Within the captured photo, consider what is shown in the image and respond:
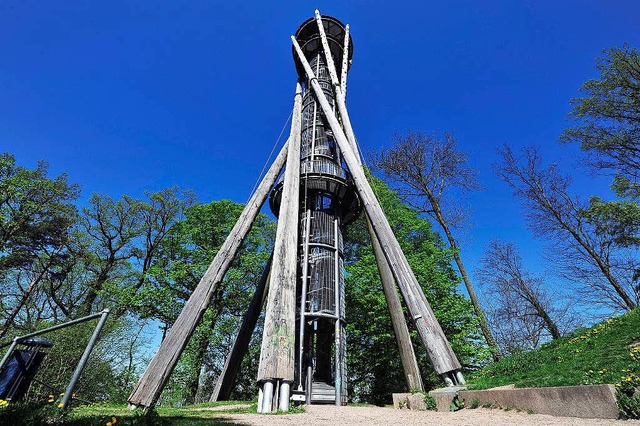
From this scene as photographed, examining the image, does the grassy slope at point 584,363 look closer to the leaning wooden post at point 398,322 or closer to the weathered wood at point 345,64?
the leaning wooden post at point 398,322

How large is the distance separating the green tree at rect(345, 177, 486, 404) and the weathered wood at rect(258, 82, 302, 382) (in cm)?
687

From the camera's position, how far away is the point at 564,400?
3465mm

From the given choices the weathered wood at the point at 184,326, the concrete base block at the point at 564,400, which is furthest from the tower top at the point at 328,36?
the concrete base block at the point at 564,400

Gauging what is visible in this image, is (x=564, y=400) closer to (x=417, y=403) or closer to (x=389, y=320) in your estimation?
(x=417, y=403)

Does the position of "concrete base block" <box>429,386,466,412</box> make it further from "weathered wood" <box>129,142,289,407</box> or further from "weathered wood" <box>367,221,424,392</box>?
"weathered wood" <box>129,142,289,407</box>

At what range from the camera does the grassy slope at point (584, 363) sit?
411cm

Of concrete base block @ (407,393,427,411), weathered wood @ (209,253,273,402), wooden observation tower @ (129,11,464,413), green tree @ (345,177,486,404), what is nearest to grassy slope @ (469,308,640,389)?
concrete base block @ (407,393,427,411)

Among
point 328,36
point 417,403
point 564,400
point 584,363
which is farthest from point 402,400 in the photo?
point 328,36

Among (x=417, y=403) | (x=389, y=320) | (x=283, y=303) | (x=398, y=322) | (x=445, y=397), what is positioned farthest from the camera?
(x=389, y=320)

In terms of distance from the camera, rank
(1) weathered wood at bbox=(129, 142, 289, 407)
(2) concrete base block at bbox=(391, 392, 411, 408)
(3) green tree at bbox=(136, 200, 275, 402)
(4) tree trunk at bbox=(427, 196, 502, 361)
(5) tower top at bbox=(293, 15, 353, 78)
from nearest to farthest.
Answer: (1) weathered wood at bbox=(129, 142, 289, 407) < (2) concrete base block at bbox=(391, 392, 411, 408) < (4) tree trunk at bbox=(427, 196, 502, 361) < (3) green tree at bbox=(136, 200, 275, 402) < (5) tower top at bbox=(293, 15, 353, 78)

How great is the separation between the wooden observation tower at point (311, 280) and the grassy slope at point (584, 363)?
3.96 ft

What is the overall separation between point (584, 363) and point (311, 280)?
6.66 metres

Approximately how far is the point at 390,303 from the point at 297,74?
1193cm

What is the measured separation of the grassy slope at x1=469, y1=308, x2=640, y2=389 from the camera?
411 cm
